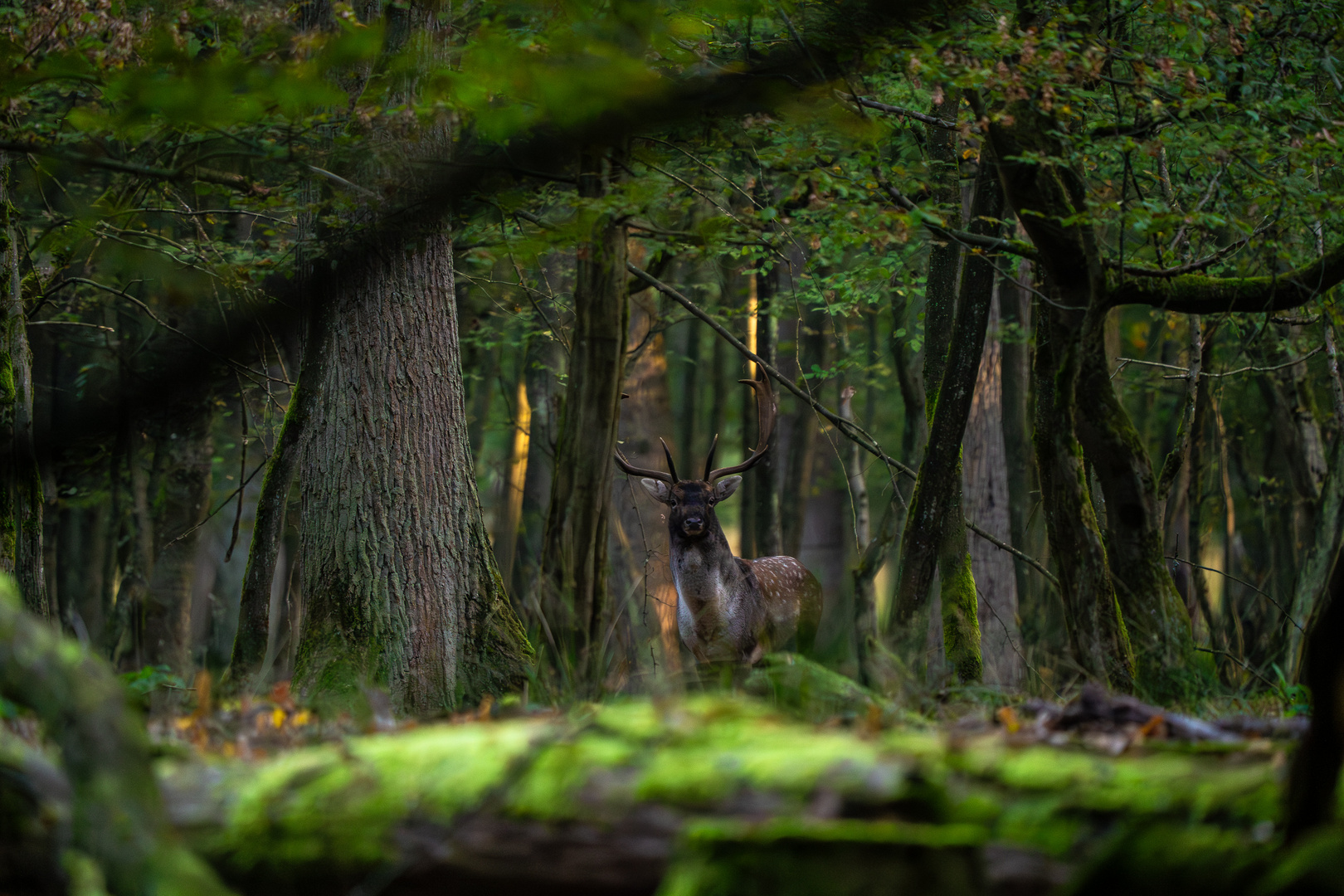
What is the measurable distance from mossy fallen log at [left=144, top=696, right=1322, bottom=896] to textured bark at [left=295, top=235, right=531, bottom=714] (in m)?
3.88

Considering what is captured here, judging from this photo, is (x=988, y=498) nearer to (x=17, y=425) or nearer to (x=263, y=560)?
(x=263, y=560)

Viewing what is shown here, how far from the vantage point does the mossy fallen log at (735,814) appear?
244 cm

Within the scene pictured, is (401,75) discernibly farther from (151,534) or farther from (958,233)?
(151,534)

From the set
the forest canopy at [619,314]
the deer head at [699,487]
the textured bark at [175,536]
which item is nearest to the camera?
the forest canopy at [619,314]

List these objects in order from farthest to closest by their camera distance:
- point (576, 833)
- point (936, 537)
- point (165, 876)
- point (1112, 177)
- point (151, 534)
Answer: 1. point (151, 534)
2. point (1112, 177)
3. point (936, 537)
4. point (576, 833)
5. point (165, 876)

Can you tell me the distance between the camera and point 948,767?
2.65 m

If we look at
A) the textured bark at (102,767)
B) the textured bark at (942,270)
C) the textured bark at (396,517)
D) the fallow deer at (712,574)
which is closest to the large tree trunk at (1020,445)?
the textured bark at (942,270)

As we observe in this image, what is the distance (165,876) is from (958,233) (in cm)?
616

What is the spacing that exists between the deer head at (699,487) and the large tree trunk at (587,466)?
14.9 feet

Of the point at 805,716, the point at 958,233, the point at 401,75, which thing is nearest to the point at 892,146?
the point at 958,233

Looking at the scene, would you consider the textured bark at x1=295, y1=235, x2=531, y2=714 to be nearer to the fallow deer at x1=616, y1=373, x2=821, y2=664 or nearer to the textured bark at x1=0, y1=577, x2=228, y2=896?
the fallow deer at x1=616, y1=373, x2=821, y2=664

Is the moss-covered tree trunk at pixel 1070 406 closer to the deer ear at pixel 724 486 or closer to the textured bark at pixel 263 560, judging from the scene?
the deer ear at pixel 724 486

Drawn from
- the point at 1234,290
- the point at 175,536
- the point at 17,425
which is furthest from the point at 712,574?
the point at 175,536

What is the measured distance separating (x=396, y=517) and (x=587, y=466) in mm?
2468
